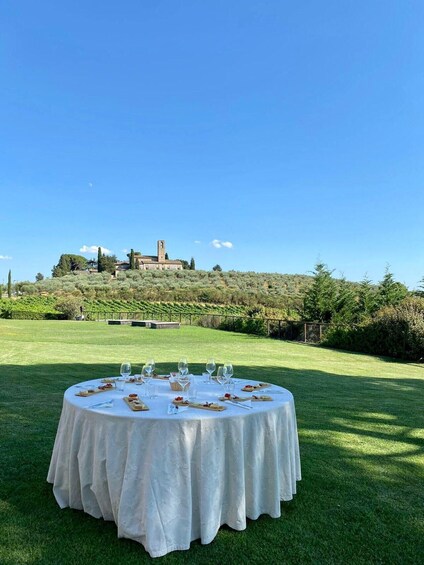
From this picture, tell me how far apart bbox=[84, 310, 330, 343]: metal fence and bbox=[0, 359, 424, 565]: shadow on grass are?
1208 centimetres

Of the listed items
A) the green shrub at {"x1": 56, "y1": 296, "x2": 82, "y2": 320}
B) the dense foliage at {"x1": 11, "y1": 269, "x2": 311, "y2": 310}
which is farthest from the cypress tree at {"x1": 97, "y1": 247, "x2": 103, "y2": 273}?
the green shrub at {"x1": 56, "y1": 296, "x2": 82, "y2": 320}

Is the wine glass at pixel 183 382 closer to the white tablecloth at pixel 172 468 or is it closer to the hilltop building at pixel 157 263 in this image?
the white tablecloth at pixel 172 468

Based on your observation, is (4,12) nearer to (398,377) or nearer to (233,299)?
(398,377)

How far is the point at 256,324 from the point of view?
2206 cm

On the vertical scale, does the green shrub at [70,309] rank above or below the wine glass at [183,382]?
above

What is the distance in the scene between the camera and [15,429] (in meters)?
4.76

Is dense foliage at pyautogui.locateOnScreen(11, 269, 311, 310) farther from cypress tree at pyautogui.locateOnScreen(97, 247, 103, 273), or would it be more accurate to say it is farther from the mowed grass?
the mowed grass

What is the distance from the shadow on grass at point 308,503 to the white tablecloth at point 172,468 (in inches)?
4.5

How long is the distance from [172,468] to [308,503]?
1.38 m

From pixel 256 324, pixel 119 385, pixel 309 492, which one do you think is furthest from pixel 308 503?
pixel 256 324

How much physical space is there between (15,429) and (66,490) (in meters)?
2.30

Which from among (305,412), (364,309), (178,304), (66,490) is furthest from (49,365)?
(178,304)

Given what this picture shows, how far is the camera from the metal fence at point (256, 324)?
1834 centimetres

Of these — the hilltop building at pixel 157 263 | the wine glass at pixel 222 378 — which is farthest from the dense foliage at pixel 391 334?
the hilltop building at pixel 157 263
